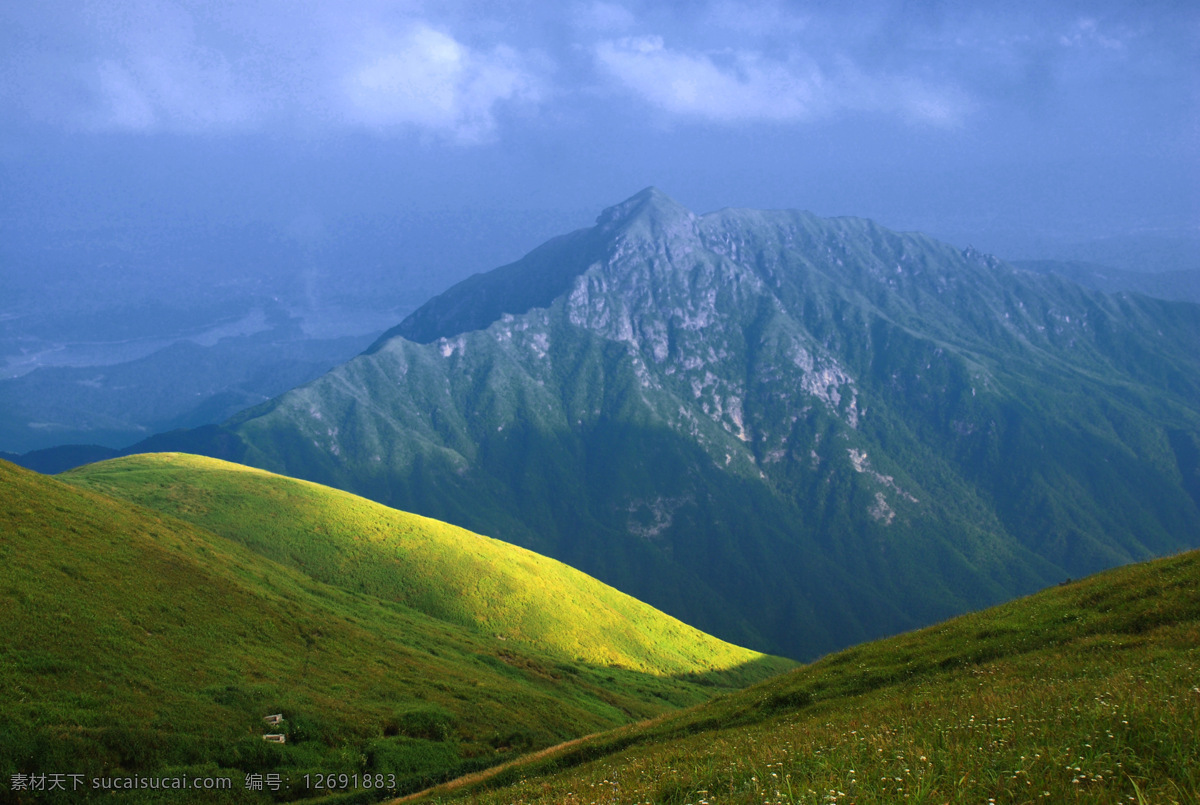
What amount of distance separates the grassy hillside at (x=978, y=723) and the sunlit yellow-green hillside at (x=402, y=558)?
8669cm

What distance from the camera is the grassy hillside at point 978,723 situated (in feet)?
42.1

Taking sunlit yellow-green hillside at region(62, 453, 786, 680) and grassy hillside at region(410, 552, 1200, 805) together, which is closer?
grassy hillside at region(410, 552, 1200, 805)

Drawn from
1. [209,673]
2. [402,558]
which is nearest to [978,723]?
[209,673]

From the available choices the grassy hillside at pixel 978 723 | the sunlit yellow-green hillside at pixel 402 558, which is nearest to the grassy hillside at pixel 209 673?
the grassy hillside at pixel 978 723

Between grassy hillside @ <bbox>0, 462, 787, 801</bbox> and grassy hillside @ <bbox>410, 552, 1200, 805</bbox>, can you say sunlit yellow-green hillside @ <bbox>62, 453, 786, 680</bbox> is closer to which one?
grassy hillside @ <bbox>0, 462, 787, 801</bbox>

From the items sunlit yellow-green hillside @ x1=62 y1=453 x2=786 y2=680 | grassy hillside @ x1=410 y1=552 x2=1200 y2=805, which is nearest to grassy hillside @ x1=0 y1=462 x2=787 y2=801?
grassy hillside @ x1=410 y1=552 x2=1200 y2=805

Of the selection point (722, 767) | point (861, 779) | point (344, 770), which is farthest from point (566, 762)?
point (861, 779)

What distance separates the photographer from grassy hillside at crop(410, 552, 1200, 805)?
42.1ft

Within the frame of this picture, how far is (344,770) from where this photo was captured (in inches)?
2142

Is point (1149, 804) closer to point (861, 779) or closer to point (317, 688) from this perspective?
point (861, 779)

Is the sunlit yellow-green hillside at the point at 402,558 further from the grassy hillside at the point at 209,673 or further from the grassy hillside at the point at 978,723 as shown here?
the grassy hillside at the point at 978,723

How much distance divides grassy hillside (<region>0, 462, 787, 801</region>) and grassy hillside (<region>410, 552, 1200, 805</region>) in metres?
19.3

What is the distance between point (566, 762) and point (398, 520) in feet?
387

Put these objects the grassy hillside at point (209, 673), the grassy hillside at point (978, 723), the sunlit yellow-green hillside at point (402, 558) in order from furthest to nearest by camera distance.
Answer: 1. the sunlit yellow-green hillside at point (402, 558)
2. the grassy hillside at point (209, 673)
3. the grassy hillside at point (978, 723)
